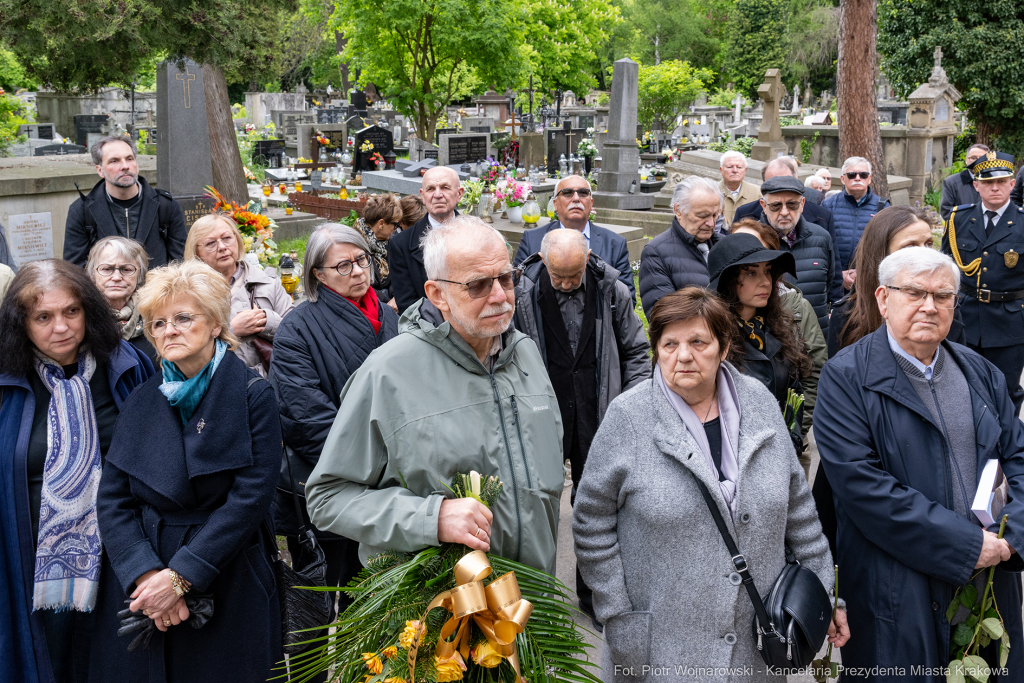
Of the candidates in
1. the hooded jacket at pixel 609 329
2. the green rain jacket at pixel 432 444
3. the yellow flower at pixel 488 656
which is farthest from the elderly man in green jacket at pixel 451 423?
the hooded jacket at pixel 609 329

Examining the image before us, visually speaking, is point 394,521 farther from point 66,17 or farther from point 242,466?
point 66,17

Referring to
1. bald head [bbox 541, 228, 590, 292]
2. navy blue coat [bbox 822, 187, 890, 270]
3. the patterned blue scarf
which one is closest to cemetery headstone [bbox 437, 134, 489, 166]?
navy blue coat [bbox 822, 187, 890, 270]

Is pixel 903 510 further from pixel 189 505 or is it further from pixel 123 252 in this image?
pixel 123 252

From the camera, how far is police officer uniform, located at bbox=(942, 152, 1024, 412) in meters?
5.06

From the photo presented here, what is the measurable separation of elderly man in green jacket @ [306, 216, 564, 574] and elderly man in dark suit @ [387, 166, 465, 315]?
268cm

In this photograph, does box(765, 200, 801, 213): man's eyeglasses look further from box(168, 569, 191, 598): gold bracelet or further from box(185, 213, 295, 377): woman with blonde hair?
box(168, 569, 191, 598): gold bracelet

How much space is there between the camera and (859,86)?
553 inches

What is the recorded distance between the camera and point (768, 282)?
337 cm

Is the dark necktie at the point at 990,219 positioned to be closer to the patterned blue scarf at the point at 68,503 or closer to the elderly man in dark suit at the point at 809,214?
the elderly man in dark suit at the point at 809,214

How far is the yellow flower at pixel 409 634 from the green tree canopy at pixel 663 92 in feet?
83.6

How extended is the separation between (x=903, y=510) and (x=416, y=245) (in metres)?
3.33

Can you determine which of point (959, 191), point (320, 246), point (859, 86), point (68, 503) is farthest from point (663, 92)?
point (68, 503)

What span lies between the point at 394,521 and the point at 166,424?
38.9 inches

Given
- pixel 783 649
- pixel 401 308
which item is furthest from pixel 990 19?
pixel 783 649
